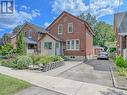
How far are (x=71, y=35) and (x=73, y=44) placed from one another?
4.98 ft

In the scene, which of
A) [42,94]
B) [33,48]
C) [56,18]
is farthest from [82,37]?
[42,94]

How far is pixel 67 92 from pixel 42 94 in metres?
1.20

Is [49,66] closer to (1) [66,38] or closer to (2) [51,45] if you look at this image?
(2) [51,45]

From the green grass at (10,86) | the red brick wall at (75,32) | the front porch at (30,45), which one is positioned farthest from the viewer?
the front porch at (30,45)

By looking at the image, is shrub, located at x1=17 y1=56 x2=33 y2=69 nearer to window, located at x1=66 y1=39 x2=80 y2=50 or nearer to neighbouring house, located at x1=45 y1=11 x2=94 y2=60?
neighbouring house, located at x1=45 y1=11 x2=94 y2=60

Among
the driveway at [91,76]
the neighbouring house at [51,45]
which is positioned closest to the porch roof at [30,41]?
the neighbouring house at [51,45]

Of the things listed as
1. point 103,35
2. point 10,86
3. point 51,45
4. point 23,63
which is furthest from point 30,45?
point 103,35

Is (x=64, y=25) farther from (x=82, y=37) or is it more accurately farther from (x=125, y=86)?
(x=125, y=86)

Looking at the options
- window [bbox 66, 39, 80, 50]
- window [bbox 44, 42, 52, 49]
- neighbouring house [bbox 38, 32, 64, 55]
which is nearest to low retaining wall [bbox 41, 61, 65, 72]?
neighbouring house [bbox 38, 32, 64, 55]

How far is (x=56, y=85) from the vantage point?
9.88m

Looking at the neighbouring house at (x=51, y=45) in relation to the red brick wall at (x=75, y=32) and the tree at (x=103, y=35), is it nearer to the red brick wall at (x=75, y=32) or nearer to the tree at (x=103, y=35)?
the red brick wall at (x=75, y=32)

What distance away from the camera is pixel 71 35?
1178 inches

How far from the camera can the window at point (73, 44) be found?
96.8ft

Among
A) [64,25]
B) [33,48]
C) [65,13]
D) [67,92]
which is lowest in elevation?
[67,92]
